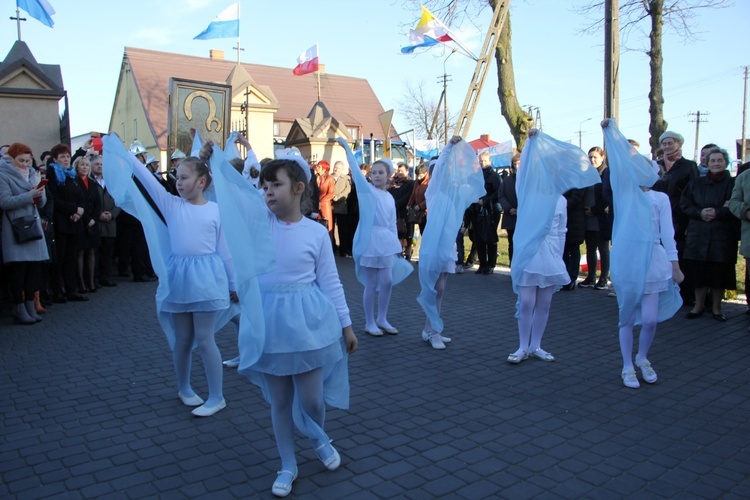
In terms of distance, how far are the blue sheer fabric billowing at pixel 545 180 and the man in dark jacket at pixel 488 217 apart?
5312mm

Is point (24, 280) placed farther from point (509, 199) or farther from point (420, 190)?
point (509, 199)

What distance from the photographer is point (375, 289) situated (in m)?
7.02

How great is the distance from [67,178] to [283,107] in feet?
134

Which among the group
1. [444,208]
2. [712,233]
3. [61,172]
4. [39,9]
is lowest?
[712,233]

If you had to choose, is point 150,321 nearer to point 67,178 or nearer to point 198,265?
point 67,178

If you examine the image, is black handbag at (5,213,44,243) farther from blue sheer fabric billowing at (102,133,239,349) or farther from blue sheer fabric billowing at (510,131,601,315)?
blue sheer fabric billowing at (510,131,601,315)

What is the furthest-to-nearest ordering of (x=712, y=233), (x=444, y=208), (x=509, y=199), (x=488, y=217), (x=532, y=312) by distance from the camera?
(x=488, y=217)
(x=509, y=199)
(x=712, y=233)
(x=444, y=208)
(x=532, y=312)

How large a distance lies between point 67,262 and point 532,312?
6.98 metres

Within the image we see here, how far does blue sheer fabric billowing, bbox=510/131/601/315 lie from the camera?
550 centimetres

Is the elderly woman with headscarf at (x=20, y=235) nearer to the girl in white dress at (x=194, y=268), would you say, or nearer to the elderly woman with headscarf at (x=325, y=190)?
the girl in white dress at (x=194, y=268)

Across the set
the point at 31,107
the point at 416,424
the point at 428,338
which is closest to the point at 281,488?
the point at 416,424

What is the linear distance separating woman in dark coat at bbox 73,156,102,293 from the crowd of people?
0.10 ft

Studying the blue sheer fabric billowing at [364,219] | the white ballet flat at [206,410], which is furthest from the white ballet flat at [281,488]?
the blue sheer fabric billowing at [364,219]

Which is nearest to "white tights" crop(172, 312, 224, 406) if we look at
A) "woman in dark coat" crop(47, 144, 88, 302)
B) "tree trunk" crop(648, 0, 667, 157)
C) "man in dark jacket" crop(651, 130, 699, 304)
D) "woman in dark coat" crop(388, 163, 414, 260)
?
"woman in dark coat" crop(47, 144, 88, 302)
